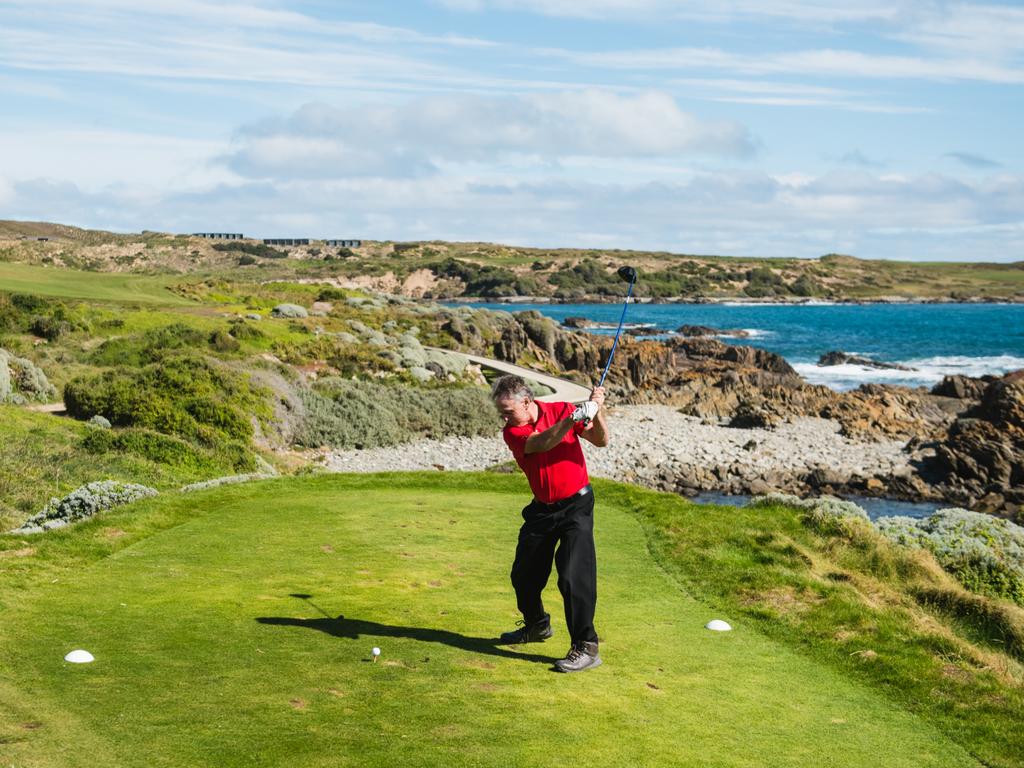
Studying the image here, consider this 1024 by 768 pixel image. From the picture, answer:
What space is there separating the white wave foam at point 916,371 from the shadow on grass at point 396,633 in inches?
2267

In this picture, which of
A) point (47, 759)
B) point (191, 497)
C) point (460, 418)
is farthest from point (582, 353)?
point (47, 759)

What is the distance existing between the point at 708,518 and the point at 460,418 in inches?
875

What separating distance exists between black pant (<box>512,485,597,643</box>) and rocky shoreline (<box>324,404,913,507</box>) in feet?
67.4

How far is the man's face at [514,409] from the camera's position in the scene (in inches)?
329

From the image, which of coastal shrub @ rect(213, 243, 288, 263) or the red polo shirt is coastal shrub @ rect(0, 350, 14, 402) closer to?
the red polo shirt

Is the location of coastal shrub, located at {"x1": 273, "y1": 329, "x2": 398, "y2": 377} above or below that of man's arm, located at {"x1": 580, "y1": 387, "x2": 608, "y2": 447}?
below

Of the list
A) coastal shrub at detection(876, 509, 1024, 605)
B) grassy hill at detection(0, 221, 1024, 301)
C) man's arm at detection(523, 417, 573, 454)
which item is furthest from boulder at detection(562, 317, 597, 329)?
man's arm at detection(523, 417, 573, 454)

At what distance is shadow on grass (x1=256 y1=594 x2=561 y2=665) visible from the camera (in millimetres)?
8766

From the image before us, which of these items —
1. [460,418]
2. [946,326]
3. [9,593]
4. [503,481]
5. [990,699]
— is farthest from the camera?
[946,326]

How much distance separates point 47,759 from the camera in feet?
20.0

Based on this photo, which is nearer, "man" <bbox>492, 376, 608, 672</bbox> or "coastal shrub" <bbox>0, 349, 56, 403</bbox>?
"man" <bbox>492, 376, 608, 672</bbox>

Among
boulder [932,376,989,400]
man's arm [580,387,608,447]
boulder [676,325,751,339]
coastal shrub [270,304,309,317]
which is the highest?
man's arm [580,387,608,447]

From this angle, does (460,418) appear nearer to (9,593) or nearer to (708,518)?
(708,518)

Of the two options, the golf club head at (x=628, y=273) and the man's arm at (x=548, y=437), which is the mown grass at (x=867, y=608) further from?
the golf club head at (x=628, y=273)
